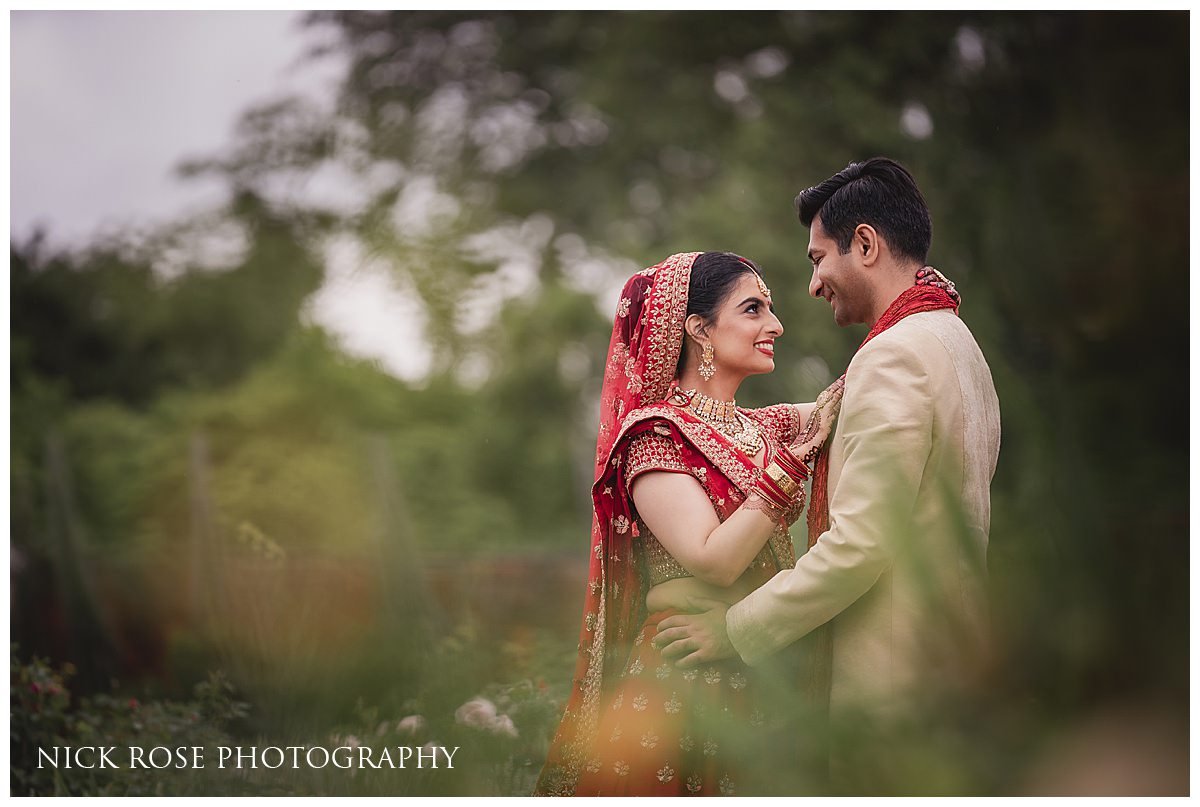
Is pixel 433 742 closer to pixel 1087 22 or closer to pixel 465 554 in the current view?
pixel 1087 22

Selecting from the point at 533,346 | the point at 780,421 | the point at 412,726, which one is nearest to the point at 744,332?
the point at 780,421

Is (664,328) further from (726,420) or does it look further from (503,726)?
(503,726)

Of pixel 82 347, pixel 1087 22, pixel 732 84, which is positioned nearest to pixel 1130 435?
pixel 1087 22

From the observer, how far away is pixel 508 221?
37.2ft

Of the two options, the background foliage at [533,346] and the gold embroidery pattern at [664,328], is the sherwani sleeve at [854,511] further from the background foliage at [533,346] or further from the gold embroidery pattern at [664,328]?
the gold embroidery pattern at [664,328]

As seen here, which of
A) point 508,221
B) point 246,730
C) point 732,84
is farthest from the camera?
point 508,221

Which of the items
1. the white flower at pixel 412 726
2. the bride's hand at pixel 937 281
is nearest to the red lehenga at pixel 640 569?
the bride's hand at pixel 937 281

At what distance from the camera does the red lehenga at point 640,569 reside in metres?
2.56

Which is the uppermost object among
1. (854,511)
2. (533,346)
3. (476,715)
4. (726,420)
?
(726,420)

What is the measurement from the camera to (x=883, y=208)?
100 inches

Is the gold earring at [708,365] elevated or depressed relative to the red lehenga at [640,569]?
elevated

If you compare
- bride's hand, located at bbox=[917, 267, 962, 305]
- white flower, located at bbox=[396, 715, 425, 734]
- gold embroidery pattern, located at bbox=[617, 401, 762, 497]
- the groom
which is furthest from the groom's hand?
white flower, located at bbox=[396, 715, 425, 734]

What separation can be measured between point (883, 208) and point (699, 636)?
1.11m

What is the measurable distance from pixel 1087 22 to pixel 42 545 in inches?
327
